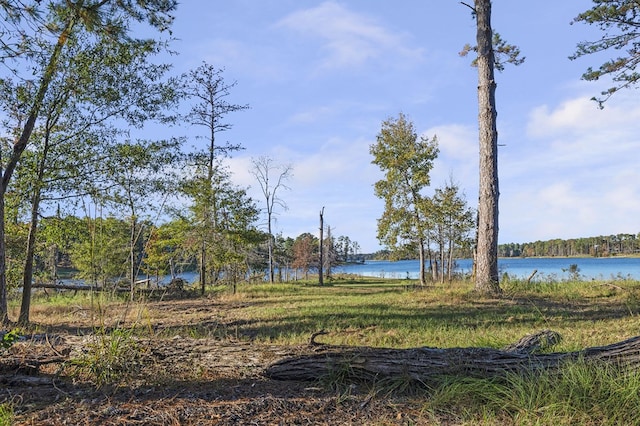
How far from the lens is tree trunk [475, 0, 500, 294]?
10055mm

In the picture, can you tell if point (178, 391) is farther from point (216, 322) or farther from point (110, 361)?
point (216, 322)

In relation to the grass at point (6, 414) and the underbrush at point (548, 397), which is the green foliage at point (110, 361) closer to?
the grass at point (6, 414)

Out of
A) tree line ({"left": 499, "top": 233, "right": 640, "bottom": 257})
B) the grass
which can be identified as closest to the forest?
the grass

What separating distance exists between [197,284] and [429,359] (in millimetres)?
18284

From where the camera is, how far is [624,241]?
9706 centimetres

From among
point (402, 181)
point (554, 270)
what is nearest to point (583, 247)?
point (554, 270)

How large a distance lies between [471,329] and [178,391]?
434cm

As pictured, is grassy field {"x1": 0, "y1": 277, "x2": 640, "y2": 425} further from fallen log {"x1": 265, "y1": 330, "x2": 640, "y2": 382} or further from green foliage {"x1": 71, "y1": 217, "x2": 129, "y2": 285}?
green foliage {"x1": 71, "y1": 217, "x2": 129, "y2": 285}

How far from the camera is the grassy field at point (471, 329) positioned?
2.44m

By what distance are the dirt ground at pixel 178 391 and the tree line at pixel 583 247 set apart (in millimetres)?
97859

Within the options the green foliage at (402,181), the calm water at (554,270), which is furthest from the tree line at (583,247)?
the green foliage at (402,181)

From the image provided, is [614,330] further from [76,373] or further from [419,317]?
[76,373]

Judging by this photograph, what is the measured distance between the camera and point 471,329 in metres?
5.96


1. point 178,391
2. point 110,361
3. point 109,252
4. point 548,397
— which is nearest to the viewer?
point 548,397
